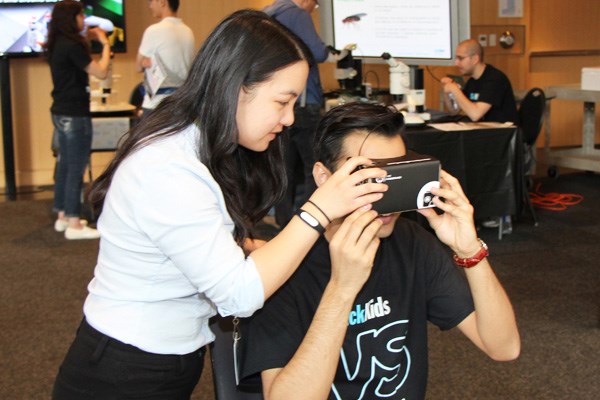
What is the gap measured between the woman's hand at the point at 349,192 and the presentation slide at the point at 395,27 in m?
2.91

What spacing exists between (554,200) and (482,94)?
1.22 metres

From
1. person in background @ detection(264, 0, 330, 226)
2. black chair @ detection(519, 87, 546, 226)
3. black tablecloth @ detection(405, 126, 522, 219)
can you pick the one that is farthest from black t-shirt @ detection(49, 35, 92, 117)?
black chair @ detection(519, 87, 546, 226)

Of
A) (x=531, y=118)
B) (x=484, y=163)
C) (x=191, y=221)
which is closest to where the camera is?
(x=191, y=221)

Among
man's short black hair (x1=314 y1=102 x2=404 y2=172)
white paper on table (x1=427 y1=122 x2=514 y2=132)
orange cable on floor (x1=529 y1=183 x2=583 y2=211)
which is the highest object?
Result: man's short black hair (x1=314 y1=102 x2=404 y2=172)

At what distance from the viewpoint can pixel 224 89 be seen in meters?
1.17

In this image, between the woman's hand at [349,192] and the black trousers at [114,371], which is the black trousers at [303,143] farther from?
the woman's hand at [349,192]

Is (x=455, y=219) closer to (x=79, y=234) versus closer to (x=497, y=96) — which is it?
(x=497, y=96)

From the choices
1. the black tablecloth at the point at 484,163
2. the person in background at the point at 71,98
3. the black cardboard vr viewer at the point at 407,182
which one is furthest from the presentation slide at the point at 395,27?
the black cardboard vr viewer at the point at 407,182

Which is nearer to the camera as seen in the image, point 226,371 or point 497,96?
point 226,371

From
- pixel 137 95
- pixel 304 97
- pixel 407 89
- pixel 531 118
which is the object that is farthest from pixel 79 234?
pixel 531 118

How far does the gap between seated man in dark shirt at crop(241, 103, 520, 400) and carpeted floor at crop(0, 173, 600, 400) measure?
1102 millimetres

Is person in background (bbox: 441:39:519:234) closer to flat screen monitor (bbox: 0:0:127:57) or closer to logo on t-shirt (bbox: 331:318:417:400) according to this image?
flat screen monitor (bbox: 0:0:127:57)

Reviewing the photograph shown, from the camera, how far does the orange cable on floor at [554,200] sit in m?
5.03

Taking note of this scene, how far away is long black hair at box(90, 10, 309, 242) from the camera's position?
1169 mm
